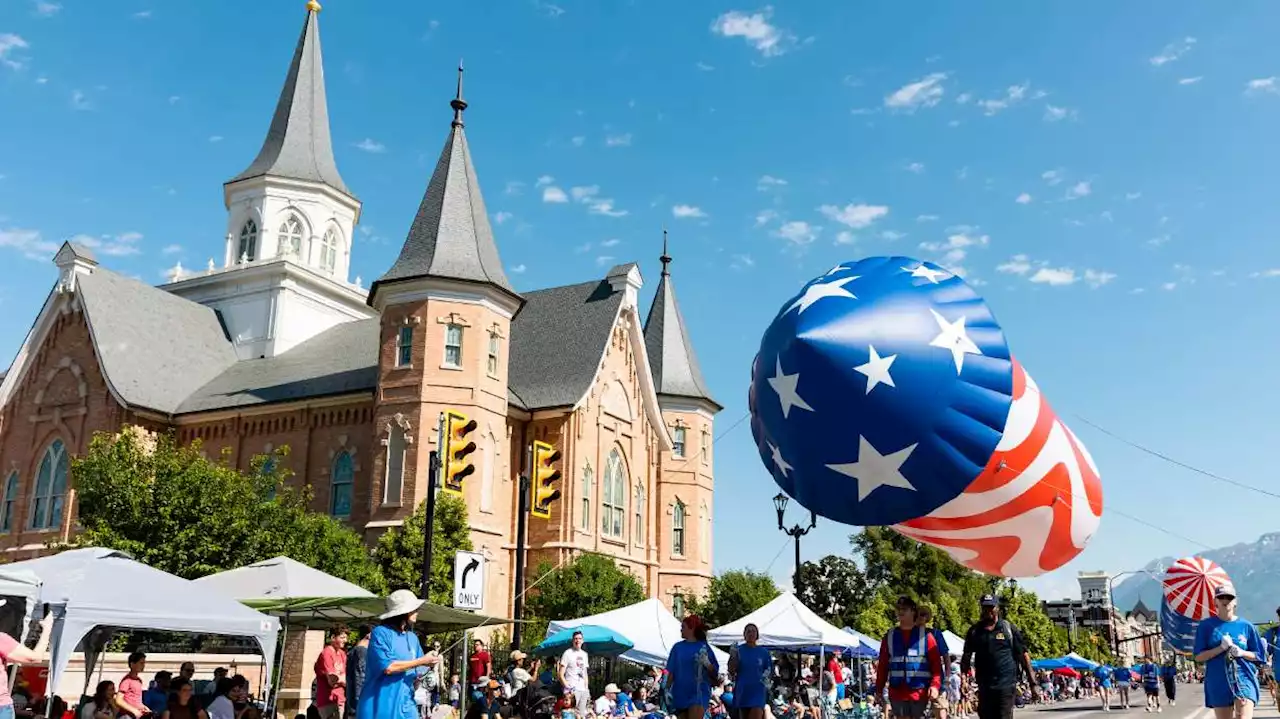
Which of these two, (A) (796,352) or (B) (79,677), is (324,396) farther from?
(A) (796,352)

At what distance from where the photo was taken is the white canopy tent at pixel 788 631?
22812 mm

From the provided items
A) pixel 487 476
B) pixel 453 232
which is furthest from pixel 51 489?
pixel 453 232

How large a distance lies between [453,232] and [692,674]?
29044 millimetres

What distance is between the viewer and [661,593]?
151 ft

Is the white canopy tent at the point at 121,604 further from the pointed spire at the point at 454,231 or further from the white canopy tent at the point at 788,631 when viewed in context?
the pointed spire at the point at 454,231

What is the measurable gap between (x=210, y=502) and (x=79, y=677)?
13.6 meters

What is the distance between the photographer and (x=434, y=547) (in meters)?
33.4

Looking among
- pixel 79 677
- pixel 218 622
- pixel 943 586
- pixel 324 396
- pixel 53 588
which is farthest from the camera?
pixel 943 586

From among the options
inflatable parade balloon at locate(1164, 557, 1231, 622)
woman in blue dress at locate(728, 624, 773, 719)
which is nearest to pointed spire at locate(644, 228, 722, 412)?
inflatable parade balloon at locate(1164, 557, 1231, 622)

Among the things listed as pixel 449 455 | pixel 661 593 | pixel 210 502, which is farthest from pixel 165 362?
pixel 449 455

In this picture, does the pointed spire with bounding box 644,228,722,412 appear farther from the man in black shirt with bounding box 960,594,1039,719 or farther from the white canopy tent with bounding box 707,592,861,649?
the man in black shirt with bounding box 960,594,1039,719

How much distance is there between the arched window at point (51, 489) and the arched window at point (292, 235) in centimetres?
1353

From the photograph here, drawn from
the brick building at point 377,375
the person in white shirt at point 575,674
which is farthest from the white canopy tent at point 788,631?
the brick building at point 377,375

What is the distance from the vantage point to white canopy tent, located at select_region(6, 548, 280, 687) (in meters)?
12.4
